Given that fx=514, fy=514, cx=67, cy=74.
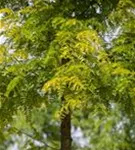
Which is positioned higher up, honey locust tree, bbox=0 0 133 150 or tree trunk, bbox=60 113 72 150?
honey locust tree, bbox=0 0 133 150

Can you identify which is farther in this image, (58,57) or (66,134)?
(66,134)

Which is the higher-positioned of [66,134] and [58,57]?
[58,57]

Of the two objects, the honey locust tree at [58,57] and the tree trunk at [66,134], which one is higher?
the honey locust tree at [58,57]

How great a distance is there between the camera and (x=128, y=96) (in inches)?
88.5

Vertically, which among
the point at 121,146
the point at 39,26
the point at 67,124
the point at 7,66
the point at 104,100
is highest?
the point at 39,26

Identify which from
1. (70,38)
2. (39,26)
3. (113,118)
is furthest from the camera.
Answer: (113,118)

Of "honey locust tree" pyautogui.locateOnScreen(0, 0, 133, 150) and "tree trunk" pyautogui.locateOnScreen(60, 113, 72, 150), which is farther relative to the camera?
"tree trunk" pyautogui.locateOnScreen(60, 113, 72, 150)

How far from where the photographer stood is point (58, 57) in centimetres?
215

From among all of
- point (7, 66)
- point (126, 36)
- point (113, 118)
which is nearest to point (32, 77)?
point (7, 66)

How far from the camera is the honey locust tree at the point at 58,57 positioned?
2078mm

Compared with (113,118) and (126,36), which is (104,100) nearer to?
(126,36)

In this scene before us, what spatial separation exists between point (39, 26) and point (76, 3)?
238 mm

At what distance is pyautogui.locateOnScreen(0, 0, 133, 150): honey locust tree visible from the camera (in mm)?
2078

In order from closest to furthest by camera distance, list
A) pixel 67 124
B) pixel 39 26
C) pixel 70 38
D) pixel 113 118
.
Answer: pixel 70 38 → pixel 39 26 → pixel 67 124 → pixel 113 118
